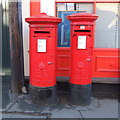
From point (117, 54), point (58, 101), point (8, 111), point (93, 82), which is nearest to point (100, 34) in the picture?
point (117, 54)

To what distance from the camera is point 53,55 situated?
420cm

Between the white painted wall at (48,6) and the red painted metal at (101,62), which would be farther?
the red painted metal at (101,62)

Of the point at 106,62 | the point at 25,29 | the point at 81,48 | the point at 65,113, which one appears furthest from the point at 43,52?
the point at 106,62

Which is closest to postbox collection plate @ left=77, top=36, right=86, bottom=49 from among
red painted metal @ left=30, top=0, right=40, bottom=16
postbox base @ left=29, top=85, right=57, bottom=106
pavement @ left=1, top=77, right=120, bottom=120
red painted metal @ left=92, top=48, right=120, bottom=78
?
postbox base @ left=29, top=85, right=57, bottom=106

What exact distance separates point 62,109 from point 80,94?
1.66 feet

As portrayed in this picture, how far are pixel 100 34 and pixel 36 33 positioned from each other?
79.6 inches

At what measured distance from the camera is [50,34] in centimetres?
406

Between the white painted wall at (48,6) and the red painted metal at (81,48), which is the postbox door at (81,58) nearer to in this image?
the red painted metal at (81,48)

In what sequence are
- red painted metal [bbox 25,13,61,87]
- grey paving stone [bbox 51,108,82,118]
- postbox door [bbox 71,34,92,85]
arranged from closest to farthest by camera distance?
1. grey paving stone [bbox 51,108,82,118]
2. red painted metal [bbox 25,13,61,87]
3. postbox door [bbox 71,34,92,85]

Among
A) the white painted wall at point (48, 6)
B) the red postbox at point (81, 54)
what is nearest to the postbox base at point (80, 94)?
the red postbox at point (81, 54)

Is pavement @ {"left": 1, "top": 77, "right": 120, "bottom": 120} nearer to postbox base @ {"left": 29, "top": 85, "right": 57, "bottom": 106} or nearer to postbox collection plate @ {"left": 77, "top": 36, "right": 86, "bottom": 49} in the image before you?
postbox base @ {"left": 29, "top": 85, "right": 57, "bottom": 106}

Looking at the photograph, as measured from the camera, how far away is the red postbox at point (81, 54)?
4.03 m

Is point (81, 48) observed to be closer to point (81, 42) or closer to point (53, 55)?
point (81, 42)

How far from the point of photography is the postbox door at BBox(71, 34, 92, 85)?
13.5 feet
